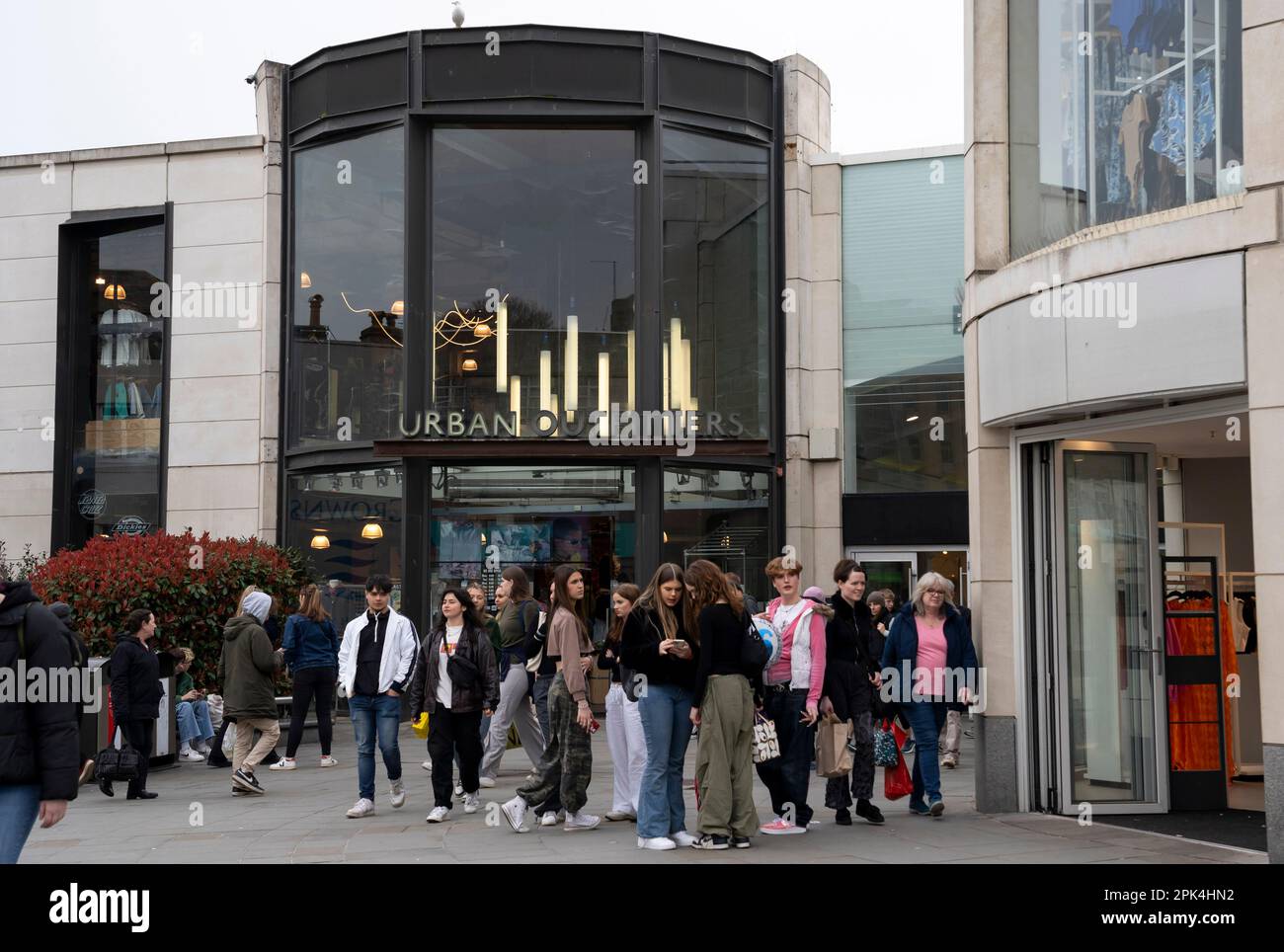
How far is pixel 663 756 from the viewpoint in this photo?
30.5 feet

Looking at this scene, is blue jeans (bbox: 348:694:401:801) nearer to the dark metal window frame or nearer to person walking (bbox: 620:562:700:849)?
person walking (bbox: 620:562:700:849)

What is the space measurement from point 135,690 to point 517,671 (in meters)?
3.75

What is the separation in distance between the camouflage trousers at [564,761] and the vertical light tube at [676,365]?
9.74 m

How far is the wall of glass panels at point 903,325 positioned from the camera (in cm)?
2088

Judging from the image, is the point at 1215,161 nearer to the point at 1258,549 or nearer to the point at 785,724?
the point at 1258,549

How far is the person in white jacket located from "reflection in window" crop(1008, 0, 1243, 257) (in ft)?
19.4

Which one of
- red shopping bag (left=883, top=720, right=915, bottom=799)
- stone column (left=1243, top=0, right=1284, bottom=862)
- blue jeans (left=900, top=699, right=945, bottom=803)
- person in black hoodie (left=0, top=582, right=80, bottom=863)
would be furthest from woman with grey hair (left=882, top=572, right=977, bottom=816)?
person in black hoodie (left=0, top=582, right=80, bottom=863)

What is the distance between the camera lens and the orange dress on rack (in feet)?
36.1

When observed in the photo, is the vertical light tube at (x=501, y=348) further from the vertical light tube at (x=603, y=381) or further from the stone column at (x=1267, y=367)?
the stone column at (x=1267, y=367)

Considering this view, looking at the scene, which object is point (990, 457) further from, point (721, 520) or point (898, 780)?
point (721, 520)

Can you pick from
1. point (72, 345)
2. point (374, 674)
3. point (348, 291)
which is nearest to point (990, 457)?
point (374, 674)

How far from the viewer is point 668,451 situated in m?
19.4

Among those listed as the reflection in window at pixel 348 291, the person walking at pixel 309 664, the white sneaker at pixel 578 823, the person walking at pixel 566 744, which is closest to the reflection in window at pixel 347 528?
the reflection in window at pixel 348 291
